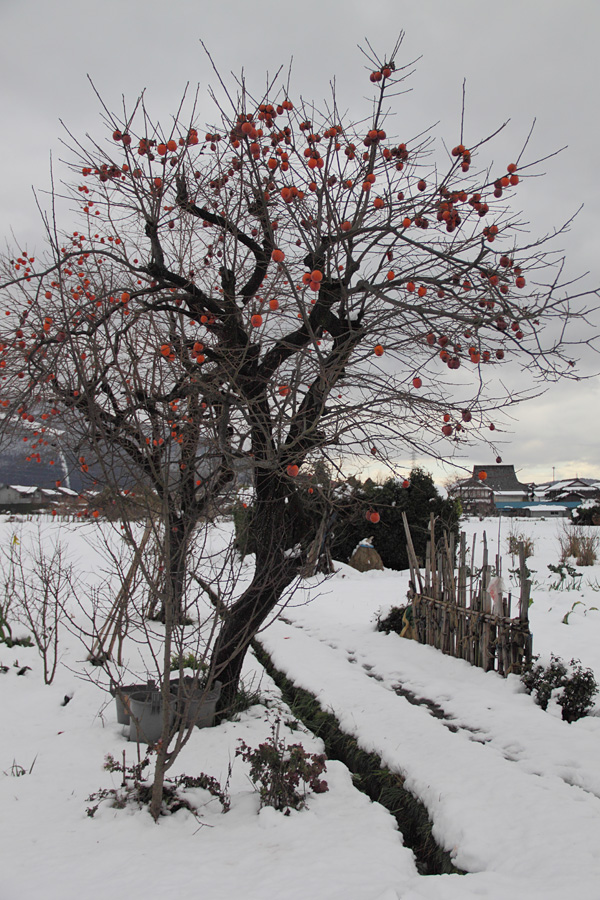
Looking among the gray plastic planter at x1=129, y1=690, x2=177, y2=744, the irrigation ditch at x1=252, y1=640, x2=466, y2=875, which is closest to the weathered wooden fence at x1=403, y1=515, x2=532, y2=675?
the irrigation ditch at x1=252, y1=640, x2=466, y2=875

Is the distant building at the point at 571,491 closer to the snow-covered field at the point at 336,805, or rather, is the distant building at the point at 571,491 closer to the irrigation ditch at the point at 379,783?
the snow-covered field at the point at 336,805

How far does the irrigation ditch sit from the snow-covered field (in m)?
0.06

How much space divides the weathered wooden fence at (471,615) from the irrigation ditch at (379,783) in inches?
68.5

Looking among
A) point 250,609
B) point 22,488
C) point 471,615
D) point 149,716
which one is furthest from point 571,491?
point 149,716

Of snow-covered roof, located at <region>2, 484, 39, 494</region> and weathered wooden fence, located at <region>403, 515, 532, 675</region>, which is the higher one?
snow-covered roof, located at <region>2, 484, 39, 494</region>

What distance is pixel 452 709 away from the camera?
15.8 feet

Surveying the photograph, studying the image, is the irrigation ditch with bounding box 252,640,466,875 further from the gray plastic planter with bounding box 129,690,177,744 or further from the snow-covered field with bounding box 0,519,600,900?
the gray plastic planter with bounding box 129,690,177,744

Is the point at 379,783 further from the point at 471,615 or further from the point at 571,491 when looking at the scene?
the point at 571,491

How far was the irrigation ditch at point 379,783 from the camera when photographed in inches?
118

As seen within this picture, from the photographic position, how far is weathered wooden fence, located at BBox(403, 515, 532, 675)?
533cm

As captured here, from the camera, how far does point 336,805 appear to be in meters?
3.39

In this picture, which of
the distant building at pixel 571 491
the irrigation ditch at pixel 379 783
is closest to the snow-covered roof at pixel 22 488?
the irrigation ditch at pixel 379 783

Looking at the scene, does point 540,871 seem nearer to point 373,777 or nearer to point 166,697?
point 373,777

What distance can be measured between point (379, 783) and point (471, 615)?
2451 mm
